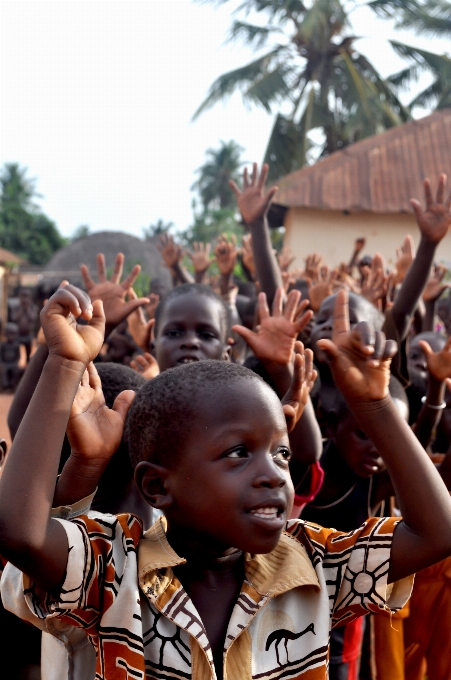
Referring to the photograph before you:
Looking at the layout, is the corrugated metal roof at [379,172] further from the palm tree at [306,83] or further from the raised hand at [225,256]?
the raised hand at [225,256]

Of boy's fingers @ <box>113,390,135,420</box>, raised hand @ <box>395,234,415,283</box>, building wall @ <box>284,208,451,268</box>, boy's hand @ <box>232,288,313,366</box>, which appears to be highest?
building wall @ <box>284,208,451,268</box>

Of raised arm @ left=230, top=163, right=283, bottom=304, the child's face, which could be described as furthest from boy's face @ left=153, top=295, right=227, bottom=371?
the child's face

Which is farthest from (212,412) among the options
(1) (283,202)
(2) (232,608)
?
(1) (283,202)

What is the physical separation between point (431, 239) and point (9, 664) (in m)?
2.35

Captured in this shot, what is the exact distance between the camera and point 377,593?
149 cm

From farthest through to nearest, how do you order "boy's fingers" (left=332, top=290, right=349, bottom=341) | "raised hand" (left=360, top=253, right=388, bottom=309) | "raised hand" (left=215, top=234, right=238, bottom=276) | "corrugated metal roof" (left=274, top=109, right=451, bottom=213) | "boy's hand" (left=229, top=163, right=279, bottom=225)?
1. "corrugated metal roof" (left=274, top=109, right=451, bottom=213)
2. "raised hand" (left=215, top=234, right=238, bottom=276)
3. "raised hand" (left=360, top=253, right=388, bottom=309)
4. "boy's hand" (left=229, top=163, right=279, bottom=225)
5. "boy's fingers" (left=332, top=290, right=349, bottom=341)

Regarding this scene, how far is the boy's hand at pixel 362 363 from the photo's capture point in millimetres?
1510

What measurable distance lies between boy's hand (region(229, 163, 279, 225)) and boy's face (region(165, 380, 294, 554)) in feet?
7.02

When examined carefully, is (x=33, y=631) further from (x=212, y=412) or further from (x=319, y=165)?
(x=319, y=165)

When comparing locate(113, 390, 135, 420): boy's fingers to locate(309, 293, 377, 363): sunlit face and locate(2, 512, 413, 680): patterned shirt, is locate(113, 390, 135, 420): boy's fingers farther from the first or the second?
locate(309, 293, 377, 363): sunlit face

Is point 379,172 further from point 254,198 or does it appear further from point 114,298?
point 114,298

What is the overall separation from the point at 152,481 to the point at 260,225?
7.20 feet

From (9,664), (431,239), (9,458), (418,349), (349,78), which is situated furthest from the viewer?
(349,78)

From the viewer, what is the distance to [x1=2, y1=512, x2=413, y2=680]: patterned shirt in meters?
1.36
